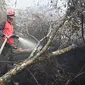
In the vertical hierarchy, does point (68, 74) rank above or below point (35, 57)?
below

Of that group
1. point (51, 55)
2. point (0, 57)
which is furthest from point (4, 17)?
point (51, 55)

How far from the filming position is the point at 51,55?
519 cm

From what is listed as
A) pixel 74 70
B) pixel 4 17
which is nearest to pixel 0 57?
pixel 74 70

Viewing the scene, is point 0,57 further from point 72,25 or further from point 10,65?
point 72,25

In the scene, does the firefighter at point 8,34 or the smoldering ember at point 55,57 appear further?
the firefighter at point 8,34

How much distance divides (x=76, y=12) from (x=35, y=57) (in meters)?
1.71

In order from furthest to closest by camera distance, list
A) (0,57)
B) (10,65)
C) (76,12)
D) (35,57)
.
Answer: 1. (0,57)
2. (10,65)
3. (76,12)
4. (35,57)

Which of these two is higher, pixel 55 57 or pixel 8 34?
pixel 8 34

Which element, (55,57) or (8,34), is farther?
(8,34)

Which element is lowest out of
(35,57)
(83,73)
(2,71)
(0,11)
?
(83,73)

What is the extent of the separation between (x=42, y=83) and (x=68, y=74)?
0.73m

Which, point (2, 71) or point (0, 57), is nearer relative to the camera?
point (2, 71)

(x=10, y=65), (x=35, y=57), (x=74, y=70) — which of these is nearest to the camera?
(x=35, y=57)

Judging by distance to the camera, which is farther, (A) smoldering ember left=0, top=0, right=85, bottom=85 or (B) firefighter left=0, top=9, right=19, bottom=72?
A: (B) firefighter left=0, top=9, right=19, bottom=72
